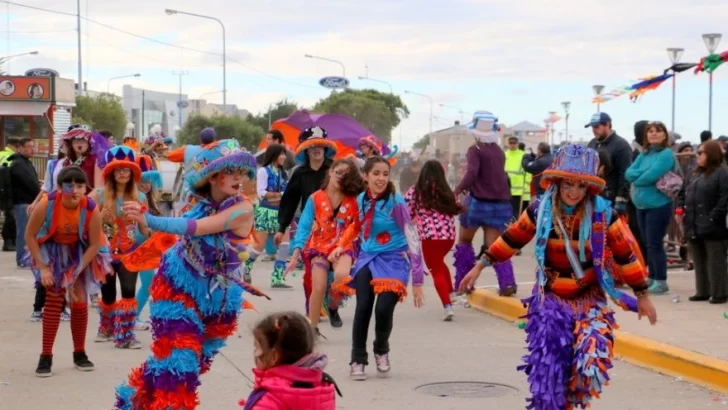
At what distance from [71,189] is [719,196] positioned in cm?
666

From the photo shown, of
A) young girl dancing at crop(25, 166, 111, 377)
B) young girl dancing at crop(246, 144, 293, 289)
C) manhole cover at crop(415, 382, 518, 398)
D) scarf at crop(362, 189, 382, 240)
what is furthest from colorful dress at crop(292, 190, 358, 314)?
young girl dancing at crop(246, 144, 293, 289)

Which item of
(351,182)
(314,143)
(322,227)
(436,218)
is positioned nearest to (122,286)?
(322,227)

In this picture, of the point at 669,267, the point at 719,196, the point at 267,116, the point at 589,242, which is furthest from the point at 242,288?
the point at 267,116

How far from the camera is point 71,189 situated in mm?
8539

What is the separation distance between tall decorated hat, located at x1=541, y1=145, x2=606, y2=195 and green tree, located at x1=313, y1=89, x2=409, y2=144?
5736 centimetres

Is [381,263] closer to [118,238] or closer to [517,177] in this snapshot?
[118,238]

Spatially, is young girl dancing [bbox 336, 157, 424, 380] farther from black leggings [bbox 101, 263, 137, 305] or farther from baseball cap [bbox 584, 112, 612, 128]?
baseball cap [bbox 584, 112, 612, 128]

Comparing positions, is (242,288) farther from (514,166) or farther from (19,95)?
(19,95)

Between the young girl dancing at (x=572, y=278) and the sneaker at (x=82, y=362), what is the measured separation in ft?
12.8

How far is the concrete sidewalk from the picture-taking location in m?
8.27

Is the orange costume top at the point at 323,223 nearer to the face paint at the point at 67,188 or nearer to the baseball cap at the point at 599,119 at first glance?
the face paint at the point at 67,188

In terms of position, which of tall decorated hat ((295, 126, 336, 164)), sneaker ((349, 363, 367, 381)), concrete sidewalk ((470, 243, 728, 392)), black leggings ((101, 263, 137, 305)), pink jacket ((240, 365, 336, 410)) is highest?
tall decorated hat ((295, 126, 336, 164))

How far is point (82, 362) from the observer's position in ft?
28.2

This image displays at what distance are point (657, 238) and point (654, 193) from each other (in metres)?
0.52
